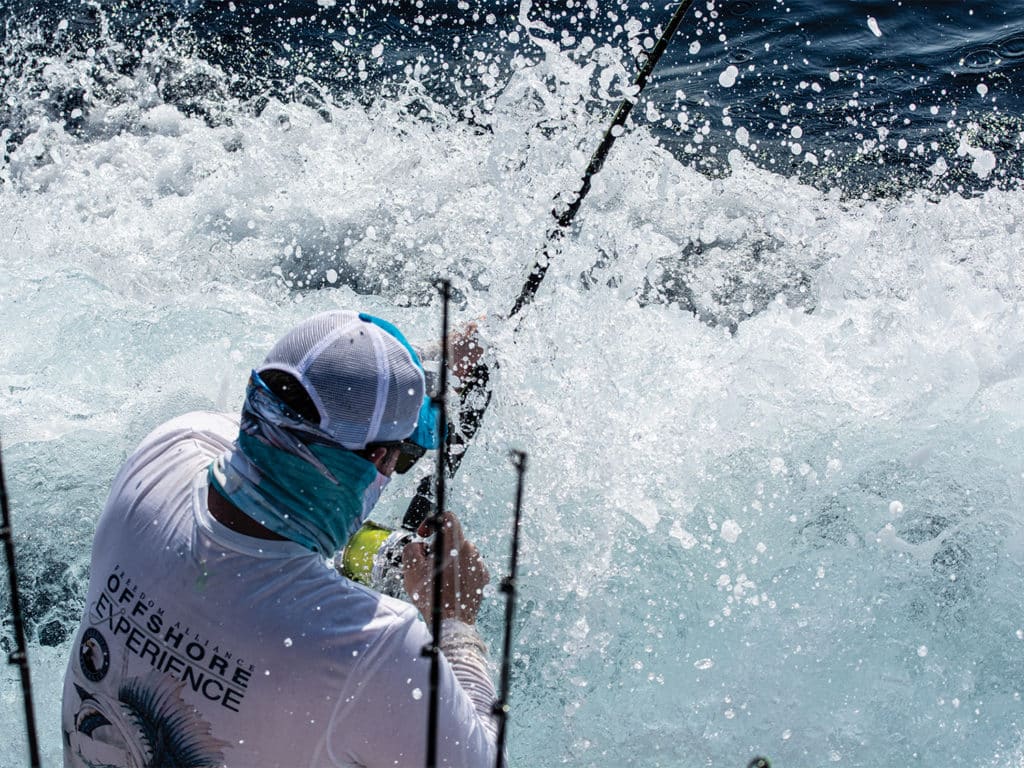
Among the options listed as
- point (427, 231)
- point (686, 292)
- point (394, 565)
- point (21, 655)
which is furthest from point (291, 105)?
point (21, 655)

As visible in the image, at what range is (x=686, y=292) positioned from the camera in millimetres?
5008

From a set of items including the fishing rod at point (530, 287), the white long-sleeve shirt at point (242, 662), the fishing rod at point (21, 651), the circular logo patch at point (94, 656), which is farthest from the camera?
the fishing rod at point (530, 287)

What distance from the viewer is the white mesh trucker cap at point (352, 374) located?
1.60 metres

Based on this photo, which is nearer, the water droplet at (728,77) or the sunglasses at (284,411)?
the sunglasses at (284,411)

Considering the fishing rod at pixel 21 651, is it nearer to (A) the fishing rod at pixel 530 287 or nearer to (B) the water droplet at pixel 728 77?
(A) the fishing rod at pixel 530 287

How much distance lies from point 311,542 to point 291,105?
5081 mm

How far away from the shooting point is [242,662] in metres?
1.58

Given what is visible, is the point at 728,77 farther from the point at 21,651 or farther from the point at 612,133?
the point at 21,651

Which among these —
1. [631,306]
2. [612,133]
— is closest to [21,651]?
[612,133]

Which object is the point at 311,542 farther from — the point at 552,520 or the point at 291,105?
the point at 291,105

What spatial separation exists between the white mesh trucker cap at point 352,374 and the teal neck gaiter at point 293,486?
2.1 inches

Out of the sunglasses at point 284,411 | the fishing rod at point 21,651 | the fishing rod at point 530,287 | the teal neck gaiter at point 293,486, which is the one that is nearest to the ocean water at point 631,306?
the fishing rod at point 530,287

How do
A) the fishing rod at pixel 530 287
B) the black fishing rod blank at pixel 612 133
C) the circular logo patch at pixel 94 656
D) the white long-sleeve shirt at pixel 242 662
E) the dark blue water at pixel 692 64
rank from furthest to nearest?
the dark blue water at pixel 692 64 < the black fishing rod blank at pixel 612 133 < the fishing rod at pixel 530 287 < the circular logo patch at pixel 94 656 < the white long-sleeve shirt at pixel 242 662

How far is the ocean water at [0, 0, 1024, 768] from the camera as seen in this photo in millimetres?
3035
